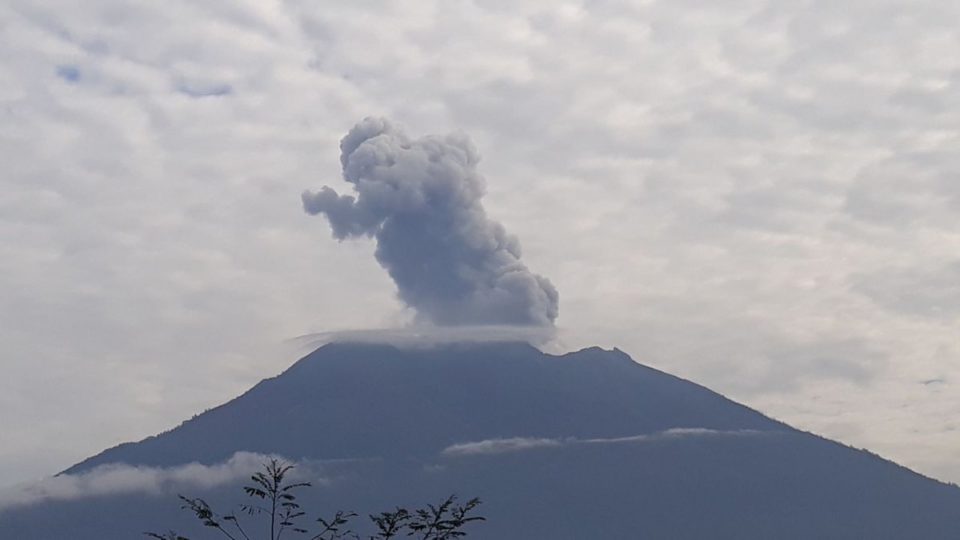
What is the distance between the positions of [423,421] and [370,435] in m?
8.45

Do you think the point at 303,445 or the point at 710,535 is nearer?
the point at 710,535

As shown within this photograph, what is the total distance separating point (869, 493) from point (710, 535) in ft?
95.1

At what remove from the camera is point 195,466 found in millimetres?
189500

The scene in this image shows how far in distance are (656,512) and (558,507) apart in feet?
42.8

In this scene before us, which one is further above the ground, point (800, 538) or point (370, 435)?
point (370, 435)

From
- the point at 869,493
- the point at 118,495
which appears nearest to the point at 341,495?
the point at 118,495

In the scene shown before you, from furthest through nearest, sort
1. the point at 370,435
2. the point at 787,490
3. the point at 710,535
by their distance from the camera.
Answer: the point at 370,435, the point at 787,490, the point at 710,535

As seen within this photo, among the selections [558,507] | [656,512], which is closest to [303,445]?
[558,507]

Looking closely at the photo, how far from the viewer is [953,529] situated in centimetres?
17212

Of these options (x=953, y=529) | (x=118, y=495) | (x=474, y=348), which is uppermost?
(x=474, y=348)

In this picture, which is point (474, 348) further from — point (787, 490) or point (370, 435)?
point (787, 490)

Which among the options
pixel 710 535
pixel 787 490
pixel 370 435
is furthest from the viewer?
pixel 370 435

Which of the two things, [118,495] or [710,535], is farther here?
[118,495]

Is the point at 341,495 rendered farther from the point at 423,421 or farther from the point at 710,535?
the point at 710,535
